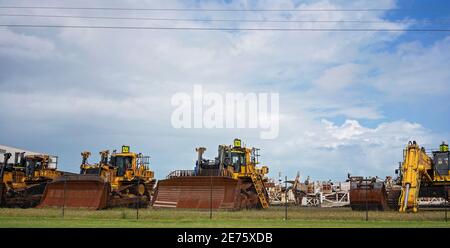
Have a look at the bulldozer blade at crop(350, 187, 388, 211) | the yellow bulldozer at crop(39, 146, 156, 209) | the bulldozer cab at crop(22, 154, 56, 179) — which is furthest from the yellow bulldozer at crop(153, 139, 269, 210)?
the bulldozer cab at crop(22, 154, 56, 179)

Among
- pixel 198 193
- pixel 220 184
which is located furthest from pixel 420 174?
pixel 198 193

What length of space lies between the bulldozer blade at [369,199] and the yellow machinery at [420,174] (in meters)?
1.46

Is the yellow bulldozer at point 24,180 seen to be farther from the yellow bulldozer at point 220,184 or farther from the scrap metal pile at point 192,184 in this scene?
the yellow bulldozer at point 220,184

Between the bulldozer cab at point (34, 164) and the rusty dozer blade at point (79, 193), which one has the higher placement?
the bulldozer cab at point (34, 164)

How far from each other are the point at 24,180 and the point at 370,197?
23926 mm

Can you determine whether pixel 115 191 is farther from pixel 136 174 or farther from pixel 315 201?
pixel 315 201

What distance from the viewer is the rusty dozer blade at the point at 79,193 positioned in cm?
3012

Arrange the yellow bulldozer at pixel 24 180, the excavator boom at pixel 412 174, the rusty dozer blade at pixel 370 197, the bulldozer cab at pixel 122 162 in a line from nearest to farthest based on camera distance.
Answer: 1. the excavator boom at pixel 412 174
2. the rusty dozer blade at pixel 370 197
3. the yellow bulldozer at pixel 24 180
4. the bulldozer cab at pixel 122 162

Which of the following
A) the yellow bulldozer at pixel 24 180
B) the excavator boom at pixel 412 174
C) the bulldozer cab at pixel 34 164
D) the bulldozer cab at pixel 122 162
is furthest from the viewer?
the bulldozer cab at pixel 34 164

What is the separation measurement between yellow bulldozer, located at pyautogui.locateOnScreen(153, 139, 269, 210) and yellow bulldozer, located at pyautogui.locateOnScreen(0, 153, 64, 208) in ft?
30.2

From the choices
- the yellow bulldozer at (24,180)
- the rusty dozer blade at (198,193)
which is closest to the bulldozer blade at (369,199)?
the rusty dozer blade at (198,193)

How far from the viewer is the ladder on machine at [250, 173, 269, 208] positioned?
113 ft
